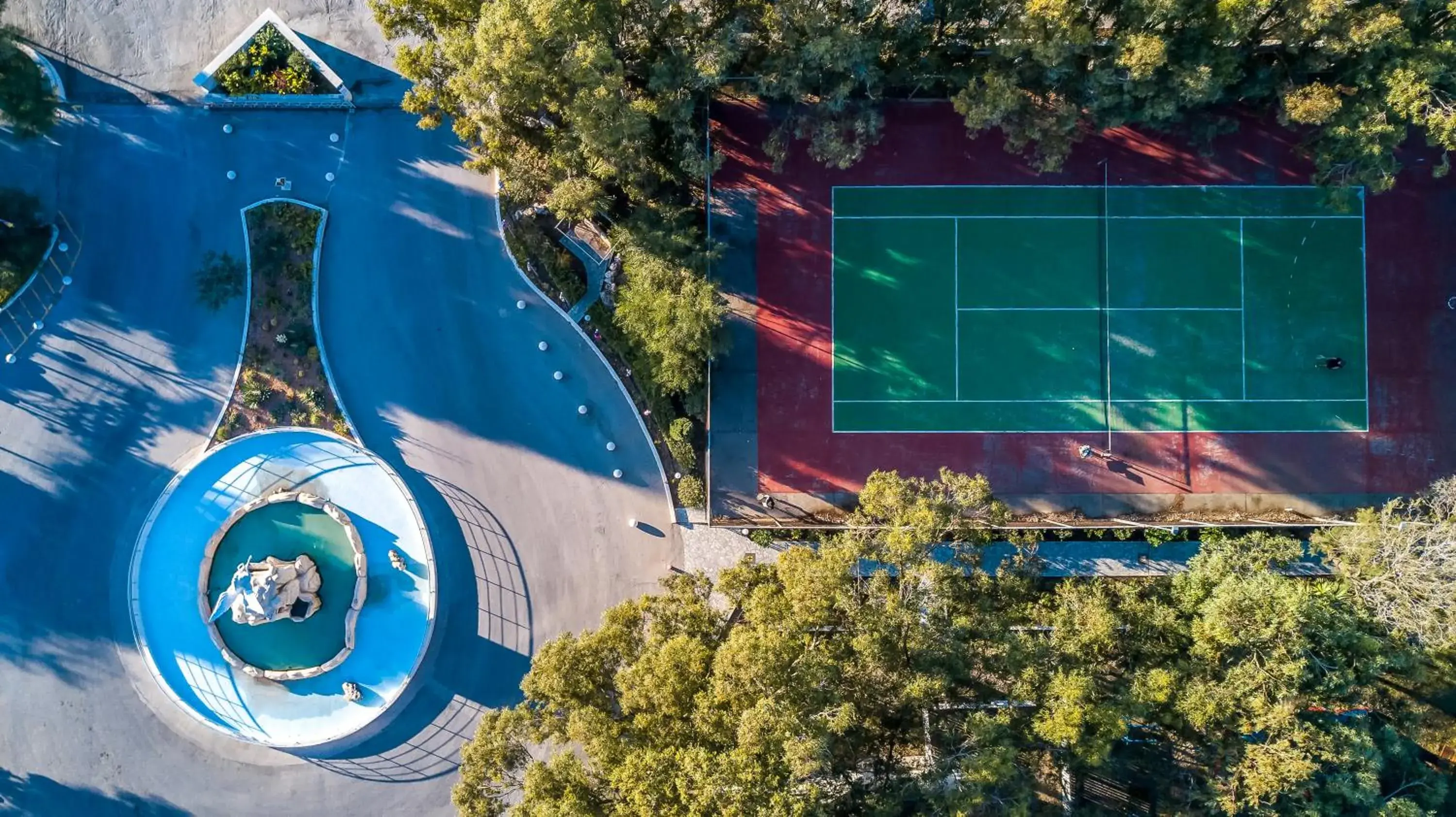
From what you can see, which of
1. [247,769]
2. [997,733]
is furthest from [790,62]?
[247,769]

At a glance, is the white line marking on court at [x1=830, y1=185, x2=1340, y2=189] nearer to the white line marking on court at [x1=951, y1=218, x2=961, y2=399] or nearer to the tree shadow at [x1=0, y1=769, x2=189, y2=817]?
the white line marking on court at [x1=951, y1=218, x2=961, y2=399]

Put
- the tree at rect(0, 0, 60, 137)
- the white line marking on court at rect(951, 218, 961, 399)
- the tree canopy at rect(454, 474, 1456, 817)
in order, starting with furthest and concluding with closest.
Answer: the white line marking on court at rect(951, 218, 961, 399)
the tree at rect(0, 0, 60, 137)
the tree canopy at rect(454, 474, 1456, 817)

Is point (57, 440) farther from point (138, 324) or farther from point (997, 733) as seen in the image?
point (997, 733)

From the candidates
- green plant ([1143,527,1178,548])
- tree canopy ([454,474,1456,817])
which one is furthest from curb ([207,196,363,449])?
green plant ([1143,527,1178,548])

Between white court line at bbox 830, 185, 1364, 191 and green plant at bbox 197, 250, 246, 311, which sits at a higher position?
white court line at bbox 830, 185, 1364, 191

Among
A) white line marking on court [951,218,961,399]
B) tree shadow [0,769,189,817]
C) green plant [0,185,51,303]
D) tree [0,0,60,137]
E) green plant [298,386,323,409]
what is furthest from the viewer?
tree shadow [0,769,189,817]

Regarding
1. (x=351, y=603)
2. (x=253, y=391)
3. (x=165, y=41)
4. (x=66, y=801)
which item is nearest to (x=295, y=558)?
(x=351, y=603)

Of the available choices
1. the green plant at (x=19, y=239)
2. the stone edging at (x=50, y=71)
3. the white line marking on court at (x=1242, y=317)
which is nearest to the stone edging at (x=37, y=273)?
the green plant at (x=19, y=239)

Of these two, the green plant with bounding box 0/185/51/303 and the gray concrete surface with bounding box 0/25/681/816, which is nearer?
the green plant with bounding box 0/185/51/303

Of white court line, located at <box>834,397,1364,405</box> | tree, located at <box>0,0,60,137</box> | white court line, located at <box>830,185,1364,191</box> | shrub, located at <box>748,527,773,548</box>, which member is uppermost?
tree, located at <box>0,0,60,137</box>
